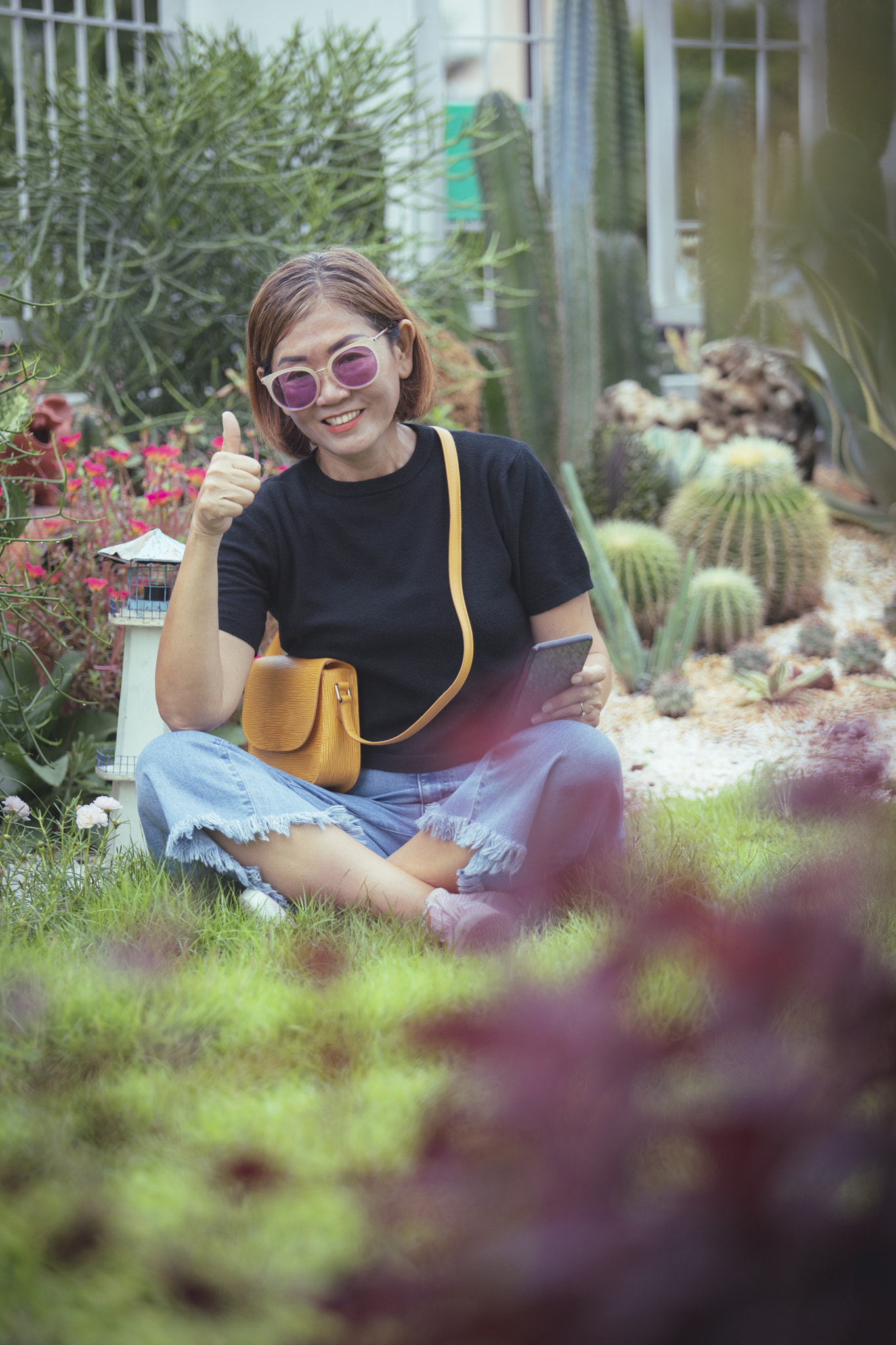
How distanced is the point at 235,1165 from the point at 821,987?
1.54 feet

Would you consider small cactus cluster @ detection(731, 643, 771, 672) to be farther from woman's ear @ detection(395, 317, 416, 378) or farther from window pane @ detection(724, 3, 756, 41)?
window pane @ detection(724, 3, 756, 41)

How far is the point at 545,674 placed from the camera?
203cm

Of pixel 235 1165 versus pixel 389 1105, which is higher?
pixel 235 1165

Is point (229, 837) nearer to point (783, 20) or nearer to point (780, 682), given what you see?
point (783, 20)

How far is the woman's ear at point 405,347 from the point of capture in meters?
2.21

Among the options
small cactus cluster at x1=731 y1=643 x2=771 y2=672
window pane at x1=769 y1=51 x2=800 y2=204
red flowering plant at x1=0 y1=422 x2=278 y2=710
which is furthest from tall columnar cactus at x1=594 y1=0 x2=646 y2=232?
window pane at x1=769 y1=51 x2=800 y2=204

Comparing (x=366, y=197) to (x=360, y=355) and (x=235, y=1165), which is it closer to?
(x=360, y=355)

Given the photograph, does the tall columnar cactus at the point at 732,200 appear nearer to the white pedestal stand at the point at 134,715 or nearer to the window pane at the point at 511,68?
the white pedestal stand at the point at 134,715

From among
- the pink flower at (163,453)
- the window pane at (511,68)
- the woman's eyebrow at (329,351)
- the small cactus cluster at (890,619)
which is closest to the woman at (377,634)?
the woman's eyebrow at (329,351)

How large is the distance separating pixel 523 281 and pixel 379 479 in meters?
3.99

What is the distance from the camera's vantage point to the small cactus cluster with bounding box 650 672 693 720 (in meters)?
3.70

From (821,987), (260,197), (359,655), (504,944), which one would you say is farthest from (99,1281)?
(260,197)

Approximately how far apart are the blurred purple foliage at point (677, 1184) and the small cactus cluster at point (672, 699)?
2.83 meters

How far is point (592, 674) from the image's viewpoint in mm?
2072
